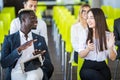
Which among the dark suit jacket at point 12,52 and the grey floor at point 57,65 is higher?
the dark suit jacket at point 12,52

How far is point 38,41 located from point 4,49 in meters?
0.38

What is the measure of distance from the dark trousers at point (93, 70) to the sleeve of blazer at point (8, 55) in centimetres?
75

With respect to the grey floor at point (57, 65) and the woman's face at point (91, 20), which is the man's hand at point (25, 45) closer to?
the woman's face at point (91, 20)

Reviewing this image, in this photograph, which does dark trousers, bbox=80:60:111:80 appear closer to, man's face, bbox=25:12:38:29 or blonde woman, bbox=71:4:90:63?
blonde woman, bbox=71:4:90:63

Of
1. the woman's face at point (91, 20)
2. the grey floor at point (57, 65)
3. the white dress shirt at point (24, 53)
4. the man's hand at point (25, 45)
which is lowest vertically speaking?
the grey floor at point (57, 65)

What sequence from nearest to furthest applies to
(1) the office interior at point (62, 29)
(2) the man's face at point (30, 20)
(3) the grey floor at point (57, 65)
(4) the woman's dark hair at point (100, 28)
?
1. (2) the man's face at point (30, 20)
2. (4) the woman's dark hair at point (100, 28)
3. (1) the office interior at point (62, 29)
4. (3) the grey floor at point (57, 65)

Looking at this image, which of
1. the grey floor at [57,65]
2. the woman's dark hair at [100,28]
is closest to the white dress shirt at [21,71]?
the woman's dark hair at [100,28]

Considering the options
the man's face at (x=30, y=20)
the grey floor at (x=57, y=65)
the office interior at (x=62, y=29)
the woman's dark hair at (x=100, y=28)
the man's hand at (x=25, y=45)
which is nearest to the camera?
the man's hand at (x=25, y=45)

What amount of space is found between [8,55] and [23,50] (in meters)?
0.16

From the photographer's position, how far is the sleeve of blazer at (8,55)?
3380 mm

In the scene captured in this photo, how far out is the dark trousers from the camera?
140 inches

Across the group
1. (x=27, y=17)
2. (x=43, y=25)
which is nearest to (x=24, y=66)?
(x=27, y=17)

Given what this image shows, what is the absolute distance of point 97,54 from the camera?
11.9ft

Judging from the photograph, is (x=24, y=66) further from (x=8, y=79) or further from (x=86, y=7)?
(x=86, y=7)
